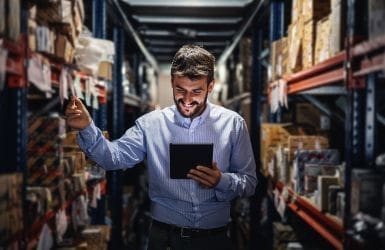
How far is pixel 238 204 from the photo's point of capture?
6863mm

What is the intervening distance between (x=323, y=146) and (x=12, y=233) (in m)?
2.05

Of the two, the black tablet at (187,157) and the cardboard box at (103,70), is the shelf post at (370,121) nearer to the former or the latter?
the black tablet at (187,157)

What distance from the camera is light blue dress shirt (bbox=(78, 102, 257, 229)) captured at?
224cm

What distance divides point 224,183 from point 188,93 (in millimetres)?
454

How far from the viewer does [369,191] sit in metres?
1.80

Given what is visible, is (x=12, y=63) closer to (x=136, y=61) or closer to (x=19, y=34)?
(x=19, y=34)

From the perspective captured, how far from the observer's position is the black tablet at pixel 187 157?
202cm

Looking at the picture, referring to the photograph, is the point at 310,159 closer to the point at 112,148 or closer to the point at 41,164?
the point at 112,148

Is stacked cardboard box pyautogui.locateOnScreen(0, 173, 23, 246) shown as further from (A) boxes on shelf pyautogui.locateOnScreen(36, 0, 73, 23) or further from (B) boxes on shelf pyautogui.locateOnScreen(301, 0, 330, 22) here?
(B) boxes on shelf pyautogui.locateOnScreen(301, 0, 330, 22)

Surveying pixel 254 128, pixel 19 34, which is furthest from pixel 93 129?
pixel 254 128

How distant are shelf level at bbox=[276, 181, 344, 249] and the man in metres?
0.41

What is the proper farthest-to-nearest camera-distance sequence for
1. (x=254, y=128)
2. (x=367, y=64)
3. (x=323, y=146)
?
(x=254, y=128)
(x=323, y=146)
(x=367, y=64)

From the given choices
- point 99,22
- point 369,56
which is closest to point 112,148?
point 369,56

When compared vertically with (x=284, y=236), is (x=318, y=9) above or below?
above
